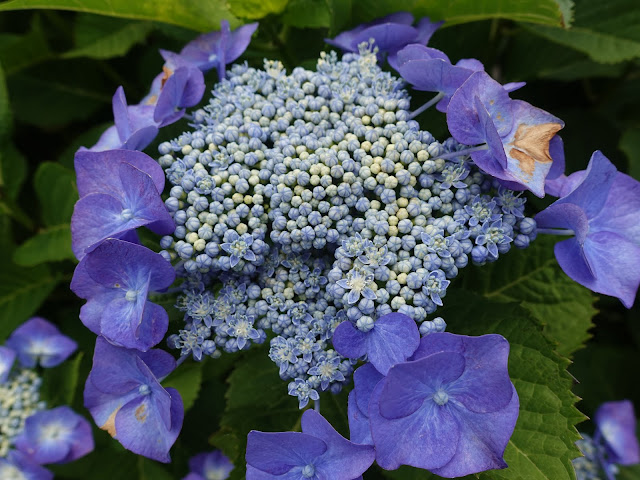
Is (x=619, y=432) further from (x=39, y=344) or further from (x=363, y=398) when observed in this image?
(x=39, y=344)

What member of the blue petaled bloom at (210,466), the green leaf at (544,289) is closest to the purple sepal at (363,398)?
the green leaf at (544,289)

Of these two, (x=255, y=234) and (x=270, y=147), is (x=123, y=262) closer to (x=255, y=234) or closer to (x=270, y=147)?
(x=255, y=234)


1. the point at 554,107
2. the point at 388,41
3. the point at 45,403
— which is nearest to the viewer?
the point at 388,41

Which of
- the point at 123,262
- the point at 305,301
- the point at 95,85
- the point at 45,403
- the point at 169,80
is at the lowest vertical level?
the point at 45,403

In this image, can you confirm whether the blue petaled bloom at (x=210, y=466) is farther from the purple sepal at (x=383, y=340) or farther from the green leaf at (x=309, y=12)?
the green leaf at (x=309, y=12)

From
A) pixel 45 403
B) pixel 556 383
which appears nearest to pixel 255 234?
pixel 556 383
